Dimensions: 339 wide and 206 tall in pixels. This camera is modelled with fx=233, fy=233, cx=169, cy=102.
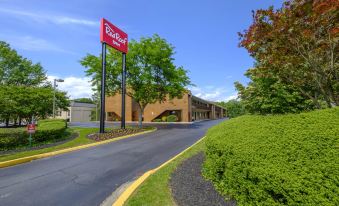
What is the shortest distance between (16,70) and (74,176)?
4064 cm

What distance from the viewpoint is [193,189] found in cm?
515

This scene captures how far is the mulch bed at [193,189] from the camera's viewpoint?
4.50m

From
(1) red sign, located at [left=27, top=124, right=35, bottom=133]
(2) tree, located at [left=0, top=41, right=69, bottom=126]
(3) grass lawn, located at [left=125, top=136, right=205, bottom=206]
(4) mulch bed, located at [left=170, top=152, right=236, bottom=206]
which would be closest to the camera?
(4) mulch bed, located at [left=170, top=152, right=236, bottom=206]

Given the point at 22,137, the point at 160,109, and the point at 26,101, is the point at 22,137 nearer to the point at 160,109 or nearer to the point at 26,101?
the point at 26,101

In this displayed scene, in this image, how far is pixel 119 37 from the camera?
2019 centimetres

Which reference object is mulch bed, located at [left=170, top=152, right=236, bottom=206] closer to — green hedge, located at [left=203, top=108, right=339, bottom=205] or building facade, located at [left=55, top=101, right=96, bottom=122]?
green hedge, located at [left=203, top=108, right=339, bottom=205]

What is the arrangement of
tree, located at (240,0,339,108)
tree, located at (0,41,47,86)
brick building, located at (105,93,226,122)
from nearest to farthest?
tree, located at (240,0,339,108)
tree, located at (0,41,47,86)
brick building, located at (105,93,226,122)

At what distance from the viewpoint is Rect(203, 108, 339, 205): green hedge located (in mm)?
3074

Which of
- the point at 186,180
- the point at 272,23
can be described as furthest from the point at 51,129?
the point at 272,23

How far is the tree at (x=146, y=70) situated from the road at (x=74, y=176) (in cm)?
1377

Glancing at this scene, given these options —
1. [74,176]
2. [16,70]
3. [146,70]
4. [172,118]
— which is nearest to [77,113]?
[16,70]

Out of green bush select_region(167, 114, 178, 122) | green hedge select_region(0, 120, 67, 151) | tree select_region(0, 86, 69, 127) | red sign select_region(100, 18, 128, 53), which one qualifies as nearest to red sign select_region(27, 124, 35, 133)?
green hedge select_region(0, 120, 67, 151)

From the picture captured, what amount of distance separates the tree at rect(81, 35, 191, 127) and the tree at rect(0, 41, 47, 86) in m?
23.9

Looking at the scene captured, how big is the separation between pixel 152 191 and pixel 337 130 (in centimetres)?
380
